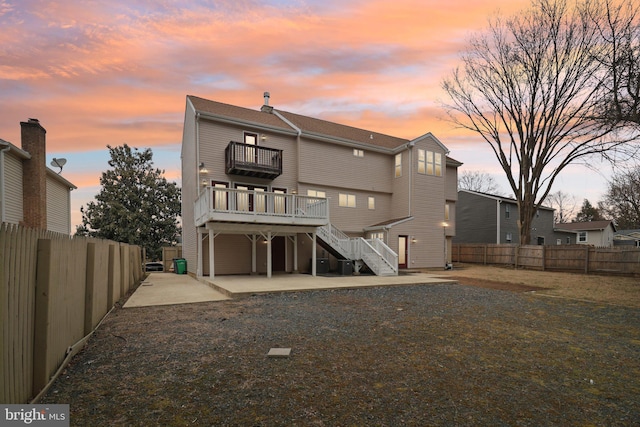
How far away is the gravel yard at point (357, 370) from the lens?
2949 mm

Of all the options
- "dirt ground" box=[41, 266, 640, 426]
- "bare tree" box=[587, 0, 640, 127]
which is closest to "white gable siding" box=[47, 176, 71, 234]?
"dirt ground" box=[41, 266, 640, 426]

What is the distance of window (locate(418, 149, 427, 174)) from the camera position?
19.7 m

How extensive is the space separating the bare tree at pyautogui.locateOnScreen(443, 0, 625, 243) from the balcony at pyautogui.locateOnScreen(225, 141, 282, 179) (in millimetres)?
15857

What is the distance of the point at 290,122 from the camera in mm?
18062

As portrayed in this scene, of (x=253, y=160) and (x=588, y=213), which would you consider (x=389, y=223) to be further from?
(x=588, y=213)

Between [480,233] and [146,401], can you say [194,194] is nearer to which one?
[146,401]

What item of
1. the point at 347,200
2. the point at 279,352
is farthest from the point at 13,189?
the point at 347,200

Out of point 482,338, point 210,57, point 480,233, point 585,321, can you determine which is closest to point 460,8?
point 210,57

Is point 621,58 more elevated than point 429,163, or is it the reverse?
point 621,58

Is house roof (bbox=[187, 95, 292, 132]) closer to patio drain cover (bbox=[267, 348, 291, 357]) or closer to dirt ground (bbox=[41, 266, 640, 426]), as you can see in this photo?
dirt ground (bbox=[41, 266, 640, 426])

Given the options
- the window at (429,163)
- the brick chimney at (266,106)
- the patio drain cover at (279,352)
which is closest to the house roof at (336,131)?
the brick chimney at (266,106)

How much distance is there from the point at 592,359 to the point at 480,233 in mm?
26985

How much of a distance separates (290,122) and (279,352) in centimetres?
1539

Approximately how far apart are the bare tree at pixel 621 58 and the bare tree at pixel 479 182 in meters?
36.4
